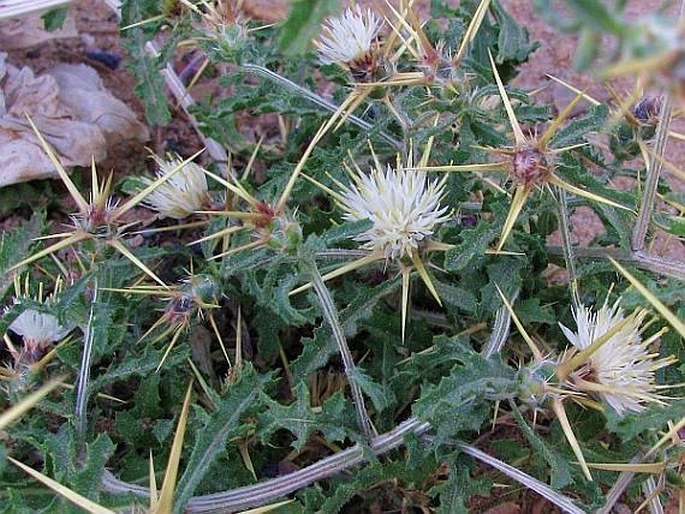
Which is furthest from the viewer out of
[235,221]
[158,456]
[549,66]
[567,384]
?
[549,66]

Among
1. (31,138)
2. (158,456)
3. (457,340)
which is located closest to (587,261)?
(457,340)

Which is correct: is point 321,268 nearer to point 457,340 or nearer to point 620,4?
point 457,340

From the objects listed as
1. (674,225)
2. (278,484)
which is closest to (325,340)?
(278,484)

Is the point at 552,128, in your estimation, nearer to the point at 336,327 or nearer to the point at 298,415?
the point at 336,327

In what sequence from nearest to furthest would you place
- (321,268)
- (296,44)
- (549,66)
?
(296,44) → (321,268) → (549,66)

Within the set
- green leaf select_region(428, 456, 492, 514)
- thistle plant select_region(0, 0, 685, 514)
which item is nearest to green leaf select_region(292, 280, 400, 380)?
thistle plant select_region(0, 0, 685, 514)

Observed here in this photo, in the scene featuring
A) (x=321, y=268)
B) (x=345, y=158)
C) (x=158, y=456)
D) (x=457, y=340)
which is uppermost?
(x=345, y=158)

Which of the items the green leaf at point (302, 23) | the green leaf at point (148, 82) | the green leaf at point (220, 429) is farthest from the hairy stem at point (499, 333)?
the green leaf at point (148, 82)
